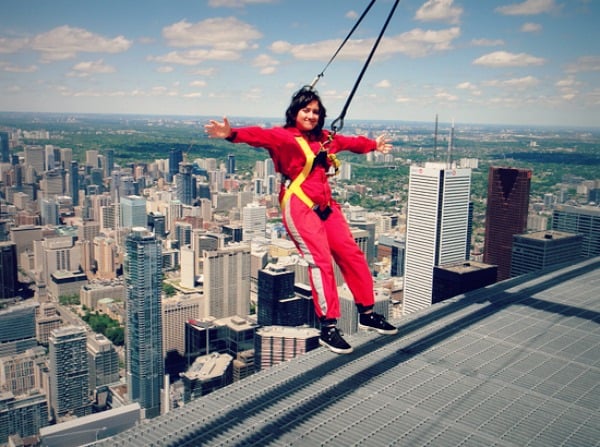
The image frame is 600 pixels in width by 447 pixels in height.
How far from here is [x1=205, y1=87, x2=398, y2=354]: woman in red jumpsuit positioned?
240cm

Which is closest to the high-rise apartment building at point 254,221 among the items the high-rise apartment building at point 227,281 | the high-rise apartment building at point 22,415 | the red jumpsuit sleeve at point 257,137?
the high-rise apartment building at point 227,281

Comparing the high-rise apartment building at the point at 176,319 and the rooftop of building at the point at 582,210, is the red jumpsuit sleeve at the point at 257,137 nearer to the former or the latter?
the high-rise apartment building at the point at 176,319

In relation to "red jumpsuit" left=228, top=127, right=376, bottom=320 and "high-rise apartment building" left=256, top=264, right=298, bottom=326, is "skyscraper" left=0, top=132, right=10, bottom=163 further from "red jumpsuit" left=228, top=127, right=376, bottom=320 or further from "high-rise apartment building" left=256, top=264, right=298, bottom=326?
"red jumpsuit" left=228, top=127, right=376, bottom=320

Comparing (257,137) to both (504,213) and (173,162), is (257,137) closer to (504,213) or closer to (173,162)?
(504,213)

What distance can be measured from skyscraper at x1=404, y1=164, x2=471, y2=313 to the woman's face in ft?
55.2

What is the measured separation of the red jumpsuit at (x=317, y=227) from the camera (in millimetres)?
2385

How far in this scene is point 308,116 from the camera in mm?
2439

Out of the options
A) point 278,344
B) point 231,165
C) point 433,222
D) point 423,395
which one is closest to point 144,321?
point 278,344

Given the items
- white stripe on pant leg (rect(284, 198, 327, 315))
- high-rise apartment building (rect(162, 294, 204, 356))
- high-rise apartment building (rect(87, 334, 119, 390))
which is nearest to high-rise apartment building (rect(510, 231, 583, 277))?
high-rise apartment building (rect(162, 294, 204, 356))

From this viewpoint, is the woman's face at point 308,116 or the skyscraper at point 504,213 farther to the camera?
the skyscraper at point 504,213

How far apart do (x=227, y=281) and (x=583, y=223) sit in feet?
37.4

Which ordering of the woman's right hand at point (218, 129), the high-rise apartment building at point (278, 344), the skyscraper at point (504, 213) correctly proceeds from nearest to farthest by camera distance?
the woman's right hand at point (218, 129) → the high-rise apartment building at point (278, 344) → the skyscraper at point (504, 213)

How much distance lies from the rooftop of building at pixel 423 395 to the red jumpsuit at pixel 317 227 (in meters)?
0.72

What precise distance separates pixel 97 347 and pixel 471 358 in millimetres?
12849
